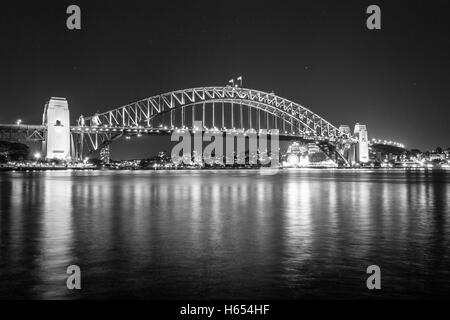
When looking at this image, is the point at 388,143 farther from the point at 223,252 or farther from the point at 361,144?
the point at 223,252

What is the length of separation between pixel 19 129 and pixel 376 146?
88.8m

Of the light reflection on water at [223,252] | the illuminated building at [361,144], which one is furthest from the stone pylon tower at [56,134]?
the illuminated building at [361,144]

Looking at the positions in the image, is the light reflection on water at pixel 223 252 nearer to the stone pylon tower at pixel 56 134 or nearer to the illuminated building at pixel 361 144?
the stone pylon tower at pixel 56 134

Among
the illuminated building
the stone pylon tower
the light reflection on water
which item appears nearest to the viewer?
the light reflection on water

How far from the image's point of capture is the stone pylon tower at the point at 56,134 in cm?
7569

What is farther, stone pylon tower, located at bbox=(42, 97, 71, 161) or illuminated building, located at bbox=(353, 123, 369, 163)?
illuminated building, located at bbox=(353, 123, 369, 163)

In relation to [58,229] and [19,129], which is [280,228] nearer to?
[58,229]

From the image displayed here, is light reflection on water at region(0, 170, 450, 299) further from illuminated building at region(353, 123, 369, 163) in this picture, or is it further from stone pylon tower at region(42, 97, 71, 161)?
illuminated building at region(353, 123, 369, 163)

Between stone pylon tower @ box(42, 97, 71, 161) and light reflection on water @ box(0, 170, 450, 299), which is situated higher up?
stone pylon tower @ box(42, 97, 71, 161)

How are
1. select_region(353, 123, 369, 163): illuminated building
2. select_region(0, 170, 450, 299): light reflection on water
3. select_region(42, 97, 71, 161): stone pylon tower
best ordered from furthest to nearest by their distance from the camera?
select_region(353, 123, 369, 163): illuminated building → select_region(42, 97, 71, 161): stone pylon tower → select_region(0, 170, 450, 299): light reflection on water

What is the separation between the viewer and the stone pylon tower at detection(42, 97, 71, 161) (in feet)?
248

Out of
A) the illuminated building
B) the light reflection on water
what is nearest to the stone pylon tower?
the light reflection on water
